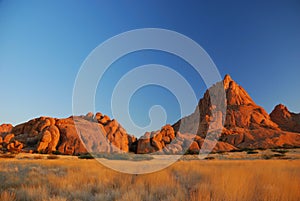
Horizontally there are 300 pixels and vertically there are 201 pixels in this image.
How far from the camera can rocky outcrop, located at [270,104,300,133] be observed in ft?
315

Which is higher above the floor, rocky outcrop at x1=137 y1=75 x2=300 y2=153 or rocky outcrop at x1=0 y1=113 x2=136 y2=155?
rocky outcrop at x1=137 y1=75 x2=300 y2=153

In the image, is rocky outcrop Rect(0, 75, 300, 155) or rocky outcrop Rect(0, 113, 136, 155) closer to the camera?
rocky outcrop Rect(0, 113, 136, 155)

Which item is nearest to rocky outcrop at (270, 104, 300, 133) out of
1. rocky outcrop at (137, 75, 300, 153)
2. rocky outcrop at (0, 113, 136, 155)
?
rocky outcrop at (137, 75, 300, 153)

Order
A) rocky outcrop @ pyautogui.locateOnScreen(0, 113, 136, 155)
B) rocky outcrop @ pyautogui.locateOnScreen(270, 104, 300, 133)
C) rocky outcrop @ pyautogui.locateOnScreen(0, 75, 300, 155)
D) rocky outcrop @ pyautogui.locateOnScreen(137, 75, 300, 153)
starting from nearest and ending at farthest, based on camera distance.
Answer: rocky outcrop @ pyautogui.locateOnScreen(0, 113, 136, 155)
rocky outcrop @ pyautogui.locateOnScreen(0, 75, 300, 155)
rocky outcrop @ pyautogui.locateOnScreen(137, 75, 300, 153)
rocky outcrop @ pyautogui.locateOnScreen(270, 104, 300, 133)

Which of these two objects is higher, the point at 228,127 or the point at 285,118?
the point at 285,118

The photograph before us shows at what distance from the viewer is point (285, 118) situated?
10144 cm

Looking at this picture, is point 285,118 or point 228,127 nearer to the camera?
point 228,127

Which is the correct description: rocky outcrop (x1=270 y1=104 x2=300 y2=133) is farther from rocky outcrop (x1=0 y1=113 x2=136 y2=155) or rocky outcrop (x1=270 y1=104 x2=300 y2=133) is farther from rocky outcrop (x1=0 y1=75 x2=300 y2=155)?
rocky outcrop (x1=0 y1=113 x2=136 y2=155)

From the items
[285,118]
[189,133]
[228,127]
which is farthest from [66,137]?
[285,118]

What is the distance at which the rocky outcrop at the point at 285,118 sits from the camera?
9591 centimetres

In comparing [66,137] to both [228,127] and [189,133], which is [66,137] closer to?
[189,133]

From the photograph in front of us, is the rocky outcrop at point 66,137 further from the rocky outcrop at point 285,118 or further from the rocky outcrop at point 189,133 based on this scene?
the rocky outcrop at point 285,118

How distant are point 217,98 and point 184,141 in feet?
153

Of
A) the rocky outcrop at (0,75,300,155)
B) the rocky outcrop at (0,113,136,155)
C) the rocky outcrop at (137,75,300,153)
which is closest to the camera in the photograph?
the rocky outcrop at (0,113,136,155)
